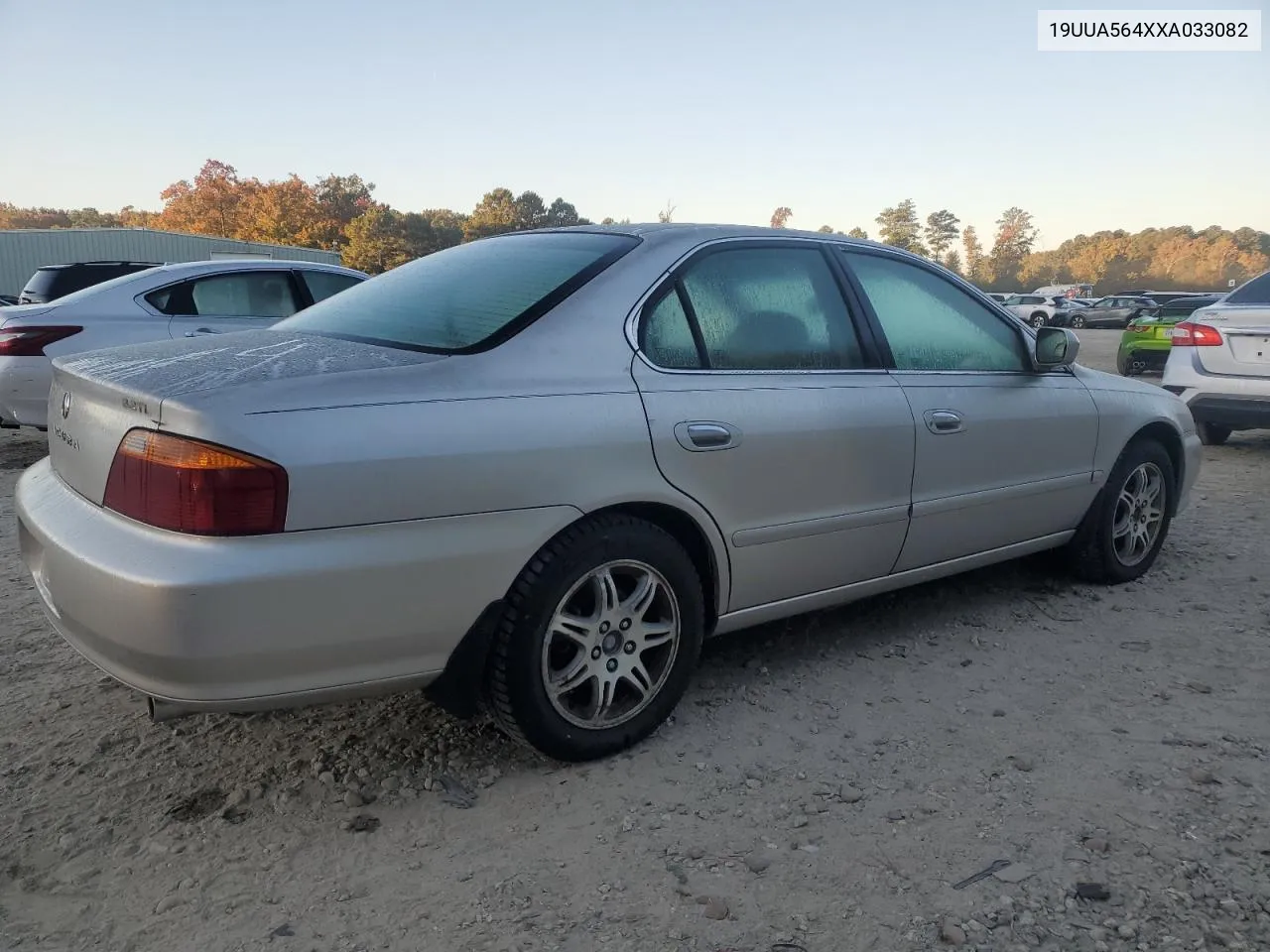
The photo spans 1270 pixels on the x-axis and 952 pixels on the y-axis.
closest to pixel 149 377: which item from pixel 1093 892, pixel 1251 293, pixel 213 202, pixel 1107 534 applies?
pixel 1093 892

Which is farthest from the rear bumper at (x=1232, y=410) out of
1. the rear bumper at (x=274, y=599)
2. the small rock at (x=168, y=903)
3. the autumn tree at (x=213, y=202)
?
the autumn tree at (x=213, y=202)

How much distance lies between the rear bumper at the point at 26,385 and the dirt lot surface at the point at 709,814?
3269mm

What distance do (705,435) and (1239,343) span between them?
6.12 metres

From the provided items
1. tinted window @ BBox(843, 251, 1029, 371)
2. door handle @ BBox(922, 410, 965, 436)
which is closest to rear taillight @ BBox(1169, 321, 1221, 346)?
tinted window @ BBox(843, 251, 1029, 371)

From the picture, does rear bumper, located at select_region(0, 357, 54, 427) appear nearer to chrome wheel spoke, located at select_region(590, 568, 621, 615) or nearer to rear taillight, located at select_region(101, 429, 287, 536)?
rear taillight, located at select_region(101, 429, 287, 536)

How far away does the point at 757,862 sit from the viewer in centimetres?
217

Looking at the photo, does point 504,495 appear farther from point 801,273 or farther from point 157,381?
point 801,273

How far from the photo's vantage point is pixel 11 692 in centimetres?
300

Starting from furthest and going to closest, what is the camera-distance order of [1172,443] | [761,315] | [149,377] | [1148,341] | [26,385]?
[1148,341]
[26,385]
[1172,443]
[761,315]
[149,377]

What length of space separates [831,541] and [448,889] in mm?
1610

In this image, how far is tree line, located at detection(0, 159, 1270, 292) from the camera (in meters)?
60.9

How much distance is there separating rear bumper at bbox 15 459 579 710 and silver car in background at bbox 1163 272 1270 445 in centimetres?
661

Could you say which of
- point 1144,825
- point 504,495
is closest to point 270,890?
point 504,495

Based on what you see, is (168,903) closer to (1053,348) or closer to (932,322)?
Result: (932,322)
